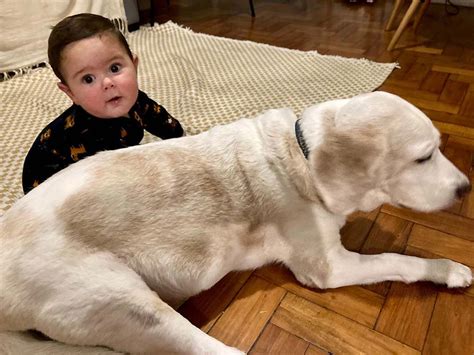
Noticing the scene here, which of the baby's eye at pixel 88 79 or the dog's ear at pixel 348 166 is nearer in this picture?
the dog's ear at pixel 348 166

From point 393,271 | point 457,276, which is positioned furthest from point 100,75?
point 457,276

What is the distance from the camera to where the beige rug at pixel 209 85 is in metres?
1.50

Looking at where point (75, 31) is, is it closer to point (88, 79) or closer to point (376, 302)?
point (88, 79)

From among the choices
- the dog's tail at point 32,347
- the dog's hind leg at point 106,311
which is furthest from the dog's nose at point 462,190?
the dog's tail at point 32,347

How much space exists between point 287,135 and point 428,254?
468mm

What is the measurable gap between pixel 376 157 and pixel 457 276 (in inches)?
13.9

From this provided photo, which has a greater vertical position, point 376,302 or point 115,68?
point 115,68

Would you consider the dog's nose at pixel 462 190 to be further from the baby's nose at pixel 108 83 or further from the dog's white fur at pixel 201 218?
the baby's nose at pixel 108 83

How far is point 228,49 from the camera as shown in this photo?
2238 mm

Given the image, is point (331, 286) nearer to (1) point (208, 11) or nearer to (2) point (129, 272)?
(2) point (129, 272)

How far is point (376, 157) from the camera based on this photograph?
71 cm

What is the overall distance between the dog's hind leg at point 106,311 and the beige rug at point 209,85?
2.06ft

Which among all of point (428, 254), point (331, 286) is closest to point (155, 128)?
point (331, 286)

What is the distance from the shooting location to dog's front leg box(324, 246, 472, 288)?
2.74 feet
